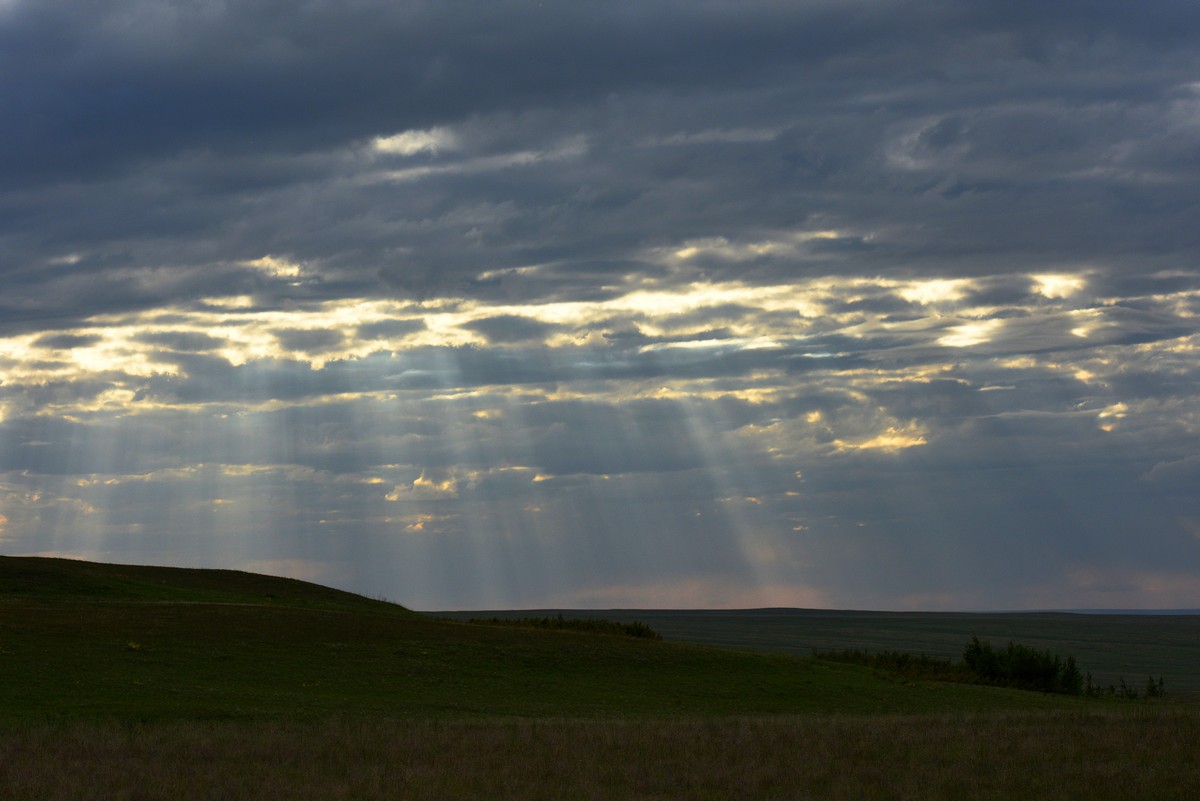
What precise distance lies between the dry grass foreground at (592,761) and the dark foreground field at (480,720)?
0.12 meters

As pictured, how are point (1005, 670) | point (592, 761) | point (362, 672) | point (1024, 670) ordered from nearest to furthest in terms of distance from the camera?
point (592, 761) < point (362, 672) < point (1005, 670) < point (1024, 670)

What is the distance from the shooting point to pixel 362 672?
49.9 meters

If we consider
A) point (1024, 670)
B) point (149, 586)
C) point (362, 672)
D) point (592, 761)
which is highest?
point (149, 586)

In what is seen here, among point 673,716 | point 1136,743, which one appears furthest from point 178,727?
point 1136,743

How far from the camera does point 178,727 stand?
34906 mm

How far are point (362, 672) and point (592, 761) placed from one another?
854 inches

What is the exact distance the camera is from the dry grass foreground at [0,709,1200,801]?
87.0 ft

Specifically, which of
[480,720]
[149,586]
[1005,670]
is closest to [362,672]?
[480,720]

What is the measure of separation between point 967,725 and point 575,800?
61.5 ft

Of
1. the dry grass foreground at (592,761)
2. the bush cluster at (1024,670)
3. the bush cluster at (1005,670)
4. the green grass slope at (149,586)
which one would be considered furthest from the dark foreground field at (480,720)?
the bush cluster at (1024,670)

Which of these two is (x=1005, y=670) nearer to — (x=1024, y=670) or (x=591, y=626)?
(x=1024, y=670)

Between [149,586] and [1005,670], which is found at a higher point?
[149,586]

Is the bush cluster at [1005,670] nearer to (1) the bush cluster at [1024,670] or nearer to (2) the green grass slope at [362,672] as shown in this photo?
(1) the bush cluster at [1024,670]

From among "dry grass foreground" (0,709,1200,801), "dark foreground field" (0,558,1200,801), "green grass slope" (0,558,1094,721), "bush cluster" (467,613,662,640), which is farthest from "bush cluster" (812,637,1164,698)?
"dry grass foreground" (0,709,1200,801)
